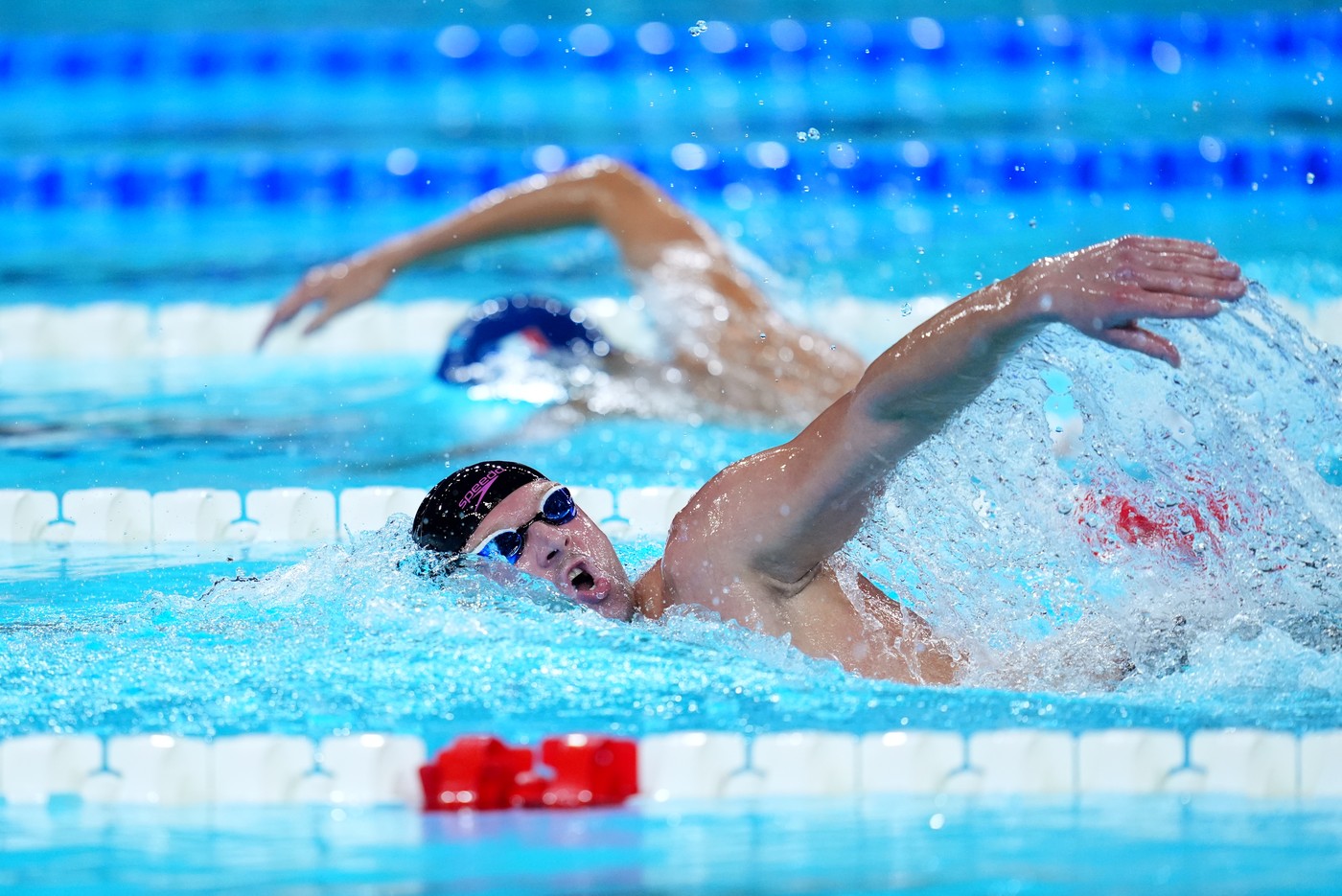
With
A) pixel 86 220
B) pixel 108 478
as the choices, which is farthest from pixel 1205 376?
pixel 86 220

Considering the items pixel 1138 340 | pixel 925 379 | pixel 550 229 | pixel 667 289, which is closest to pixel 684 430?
pixel 667 289

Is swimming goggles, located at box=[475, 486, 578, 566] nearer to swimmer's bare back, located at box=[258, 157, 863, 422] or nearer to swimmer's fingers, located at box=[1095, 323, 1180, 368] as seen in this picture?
swimmer's fingers, located at box=[1095, 323, 1180, 368]

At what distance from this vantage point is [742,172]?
22.1 feet

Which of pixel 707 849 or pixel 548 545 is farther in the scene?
pixel 548 545

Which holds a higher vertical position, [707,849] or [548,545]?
[548,545]

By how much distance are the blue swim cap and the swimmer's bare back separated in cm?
12

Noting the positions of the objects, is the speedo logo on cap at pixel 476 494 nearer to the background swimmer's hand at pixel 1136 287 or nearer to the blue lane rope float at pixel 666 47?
the background swimmer's hand at pixel 1136 287

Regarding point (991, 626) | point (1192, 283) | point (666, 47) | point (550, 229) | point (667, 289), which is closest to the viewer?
point (1192, 283)

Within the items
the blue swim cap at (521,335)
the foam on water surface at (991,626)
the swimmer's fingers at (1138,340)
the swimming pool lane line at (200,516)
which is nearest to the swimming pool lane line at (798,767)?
the foam on water surface at (991,626)

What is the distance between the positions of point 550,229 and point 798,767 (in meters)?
2.46

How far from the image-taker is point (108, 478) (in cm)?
387

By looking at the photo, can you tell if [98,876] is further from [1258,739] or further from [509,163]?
[509,163]

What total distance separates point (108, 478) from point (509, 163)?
10.0 feet

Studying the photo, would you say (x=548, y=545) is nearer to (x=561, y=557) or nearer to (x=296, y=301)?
(x=561, y=557)
